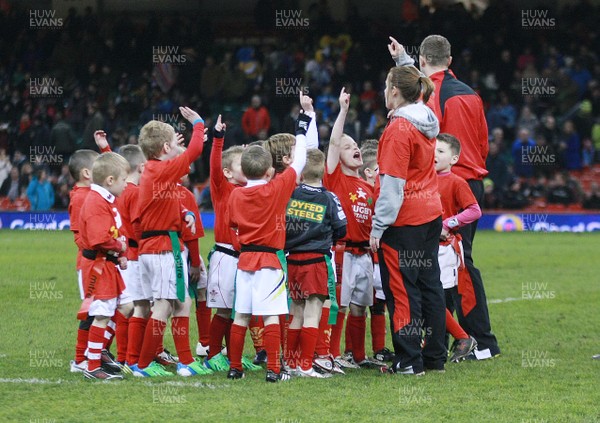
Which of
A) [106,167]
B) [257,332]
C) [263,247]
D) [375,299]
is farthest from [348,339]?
[106,167]

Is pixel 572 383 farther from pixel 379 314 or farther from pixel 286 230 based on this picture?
pixel 286 230

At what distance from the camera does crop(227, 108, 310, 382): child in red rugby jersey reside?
741cm

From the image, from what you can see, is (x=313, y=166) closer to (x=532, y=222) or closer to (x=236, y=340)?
(x=236, y=340)

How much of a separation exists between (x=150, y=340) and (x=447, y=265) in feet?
8.31

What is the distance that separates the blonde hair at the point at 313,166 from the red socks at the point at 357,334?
4.04ft

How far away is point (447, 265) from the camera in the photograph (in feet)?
28.0

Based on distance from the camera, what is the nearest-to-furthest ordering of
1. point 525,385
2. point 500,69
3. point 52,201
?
point 525,385
point 52,201
point 500,69

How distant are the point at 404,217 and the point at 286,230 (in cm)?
88

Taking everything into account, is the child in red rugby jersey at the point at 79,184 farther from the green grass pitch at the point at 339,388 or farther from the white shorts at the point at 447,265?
the white shorts at the point at 447,265

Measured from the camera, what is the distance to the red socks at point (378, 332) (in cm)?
855

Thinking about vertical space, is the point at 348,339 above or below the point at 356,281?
below

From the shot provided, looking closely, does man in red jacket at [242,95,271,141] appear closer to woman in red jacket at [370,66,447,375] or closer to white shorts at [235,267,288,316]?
woman in red jacket at [370,66,447,375]

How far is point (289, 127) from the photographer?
24.6 m

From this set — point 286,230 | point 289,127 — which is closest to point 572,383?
point 286,230
